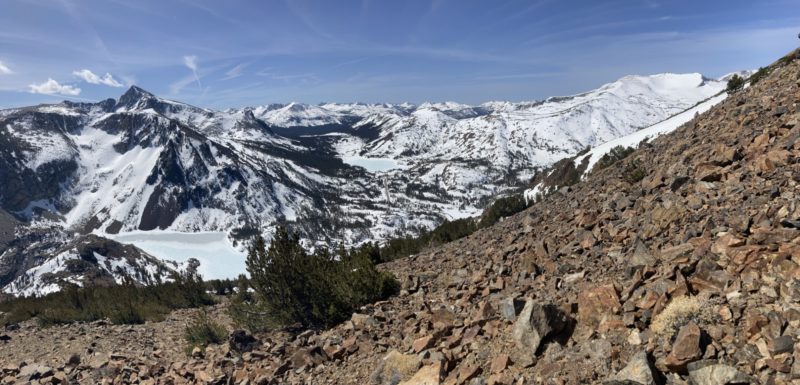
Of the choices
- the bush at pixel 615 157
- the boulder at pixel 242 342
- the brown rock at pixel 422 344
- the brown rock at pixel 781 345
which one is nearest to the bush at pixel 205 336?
the boulder at pixel 242 342

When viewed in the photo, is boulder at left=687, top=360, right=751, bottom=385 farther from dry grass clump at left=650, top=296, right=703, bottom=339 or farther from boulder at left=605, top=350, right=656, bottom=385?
dry grass clump at left=650, top=296, right=703, bottom=339

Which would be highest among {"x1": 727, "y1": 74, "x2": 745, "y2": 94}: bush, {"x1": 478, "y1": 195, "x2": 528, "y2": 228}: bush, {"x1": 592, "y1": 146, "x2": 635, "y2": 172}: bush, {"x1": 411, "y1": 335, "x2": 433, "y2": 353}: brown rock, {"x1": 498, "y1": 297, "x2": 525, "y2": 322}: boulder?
{"x1": 727, "y1": 74, "x2": 745, "y2": 94}: bush

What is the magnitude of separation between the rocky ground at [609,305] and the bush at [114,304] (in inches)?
185

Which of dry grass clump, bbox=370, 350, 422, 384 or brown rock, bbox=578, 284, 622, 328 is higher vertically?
brown rock, bbox=578, 284, 622, 328

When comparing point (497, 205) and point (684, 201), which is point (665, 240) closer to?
point (684, 201)

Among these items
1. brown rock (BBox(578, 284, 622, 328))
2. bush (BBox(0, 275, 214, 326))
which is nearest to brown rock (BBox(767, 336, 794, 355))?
brown rock (BBox(578, 284, 622, 328))

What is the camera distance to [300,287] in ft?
49.9

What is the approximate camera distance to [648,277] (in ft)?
25.6

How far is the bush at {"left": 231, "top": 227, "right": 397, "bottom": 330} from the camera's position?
14.2 metres

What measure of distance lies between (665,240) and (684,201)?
1.74m

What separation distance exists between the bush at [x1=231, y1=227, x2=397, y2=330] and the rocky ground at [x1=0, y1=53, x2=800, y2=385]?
0.89 m

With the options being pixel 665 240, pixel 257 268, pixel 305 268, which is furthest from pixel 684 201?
pixel 257 268

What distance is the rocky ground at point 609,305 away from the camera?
5797mm

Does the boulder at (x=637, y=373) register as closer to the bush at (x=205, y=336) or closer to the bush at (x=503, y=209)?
the bush at (x=205, y=336)
